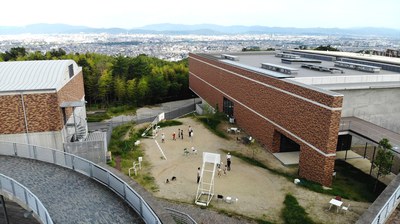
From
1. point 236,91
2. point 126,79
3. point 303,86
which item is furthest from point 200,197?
point 126,79

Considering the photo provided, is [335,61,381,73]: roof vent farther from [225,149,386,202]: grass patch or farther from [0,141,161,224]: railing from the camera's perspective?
[0,141,161,224]: railing

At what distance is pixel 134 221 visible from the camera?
10.9m

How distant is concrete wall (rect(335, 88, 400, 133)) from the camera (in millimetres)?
24953

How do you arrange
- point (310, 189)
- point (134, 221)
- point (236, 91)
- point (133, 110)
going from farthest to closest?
point (133, 110) < point (236, 91) < point (310, 189) < point (134, 221)

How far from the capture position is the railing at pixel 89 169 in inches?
425

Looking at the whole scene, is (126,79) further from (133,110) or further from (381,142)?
(381,142)

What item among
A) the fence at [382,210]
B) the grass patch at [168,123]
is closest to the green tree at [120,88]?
the grass patch at [168,123]

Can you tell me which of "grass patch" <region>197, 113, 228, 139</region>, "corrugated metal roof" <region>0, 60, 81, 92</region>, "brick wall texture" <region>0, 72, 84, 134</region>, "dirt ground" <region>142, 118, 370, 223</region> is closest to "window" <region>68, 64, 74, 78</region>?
"corrugated metal roof" <region>0, 60, 81, 92</region>

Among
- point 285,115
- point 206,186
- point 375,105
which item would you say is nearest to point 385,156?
point 285,115

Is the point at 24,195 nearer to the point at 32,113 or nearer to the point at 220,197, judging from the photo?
the point at 32,113

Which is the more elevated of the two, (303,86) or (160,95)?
(303,86)

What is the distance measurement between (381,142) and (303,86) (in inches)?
234

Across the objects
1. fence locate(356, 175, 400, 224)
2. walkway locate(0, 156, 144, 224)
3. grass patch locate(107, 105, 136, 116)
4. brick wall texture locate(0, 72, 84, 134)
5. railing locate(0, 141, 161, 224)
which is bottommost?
grass patch locate(107, 105, 136, 116)

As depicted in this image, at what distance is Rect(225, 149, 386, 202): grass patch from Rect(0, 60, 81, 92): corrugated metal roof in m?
15.4
